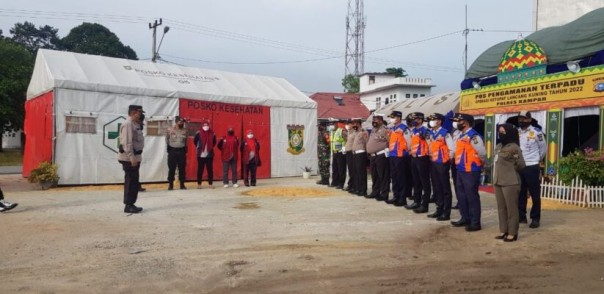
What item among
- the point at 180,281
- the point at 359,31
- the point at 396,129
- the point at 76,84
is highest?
the point at 359,31

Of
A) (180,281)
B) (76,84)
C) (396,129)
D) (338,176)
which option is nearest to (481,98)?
(338,176)

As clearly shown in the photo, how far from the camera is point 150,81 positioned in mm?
14453

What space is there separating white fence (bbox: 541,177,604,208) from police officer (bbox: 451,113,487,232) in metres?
4.27

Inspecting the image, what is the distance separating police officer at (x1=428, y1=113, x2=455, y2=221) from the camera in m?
7.88

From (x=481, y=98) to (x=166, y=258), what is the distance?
12247 millimetres

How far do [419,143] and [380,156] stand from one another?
1.62 metres

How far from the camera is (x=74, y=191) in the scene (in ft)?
38.9

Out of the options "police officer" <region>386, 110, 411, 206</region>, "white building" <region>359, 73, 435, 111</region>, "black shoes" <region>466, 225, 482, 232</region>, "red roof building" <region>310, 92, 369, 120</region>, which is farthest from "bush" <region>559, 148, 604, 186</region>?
"white building" <region>359, 73, 435, 111</region>

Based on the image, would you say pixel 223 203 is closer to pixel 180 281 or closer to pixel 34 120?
pixel 180 281

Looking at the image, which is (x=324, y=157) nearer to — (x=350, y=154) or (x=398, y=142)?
(x=350, y=154)

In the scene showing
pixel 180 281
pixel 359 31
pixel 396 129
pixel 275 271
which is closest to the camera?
pixel 180 281

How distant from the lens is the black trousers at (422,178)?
8594 millimetres

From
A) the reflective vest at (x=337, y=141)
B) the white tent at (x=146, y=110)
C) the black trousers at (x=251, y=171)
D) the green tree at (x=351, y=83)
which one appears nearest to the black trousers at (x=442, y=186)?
the reflective vest at (x=337, y=141)

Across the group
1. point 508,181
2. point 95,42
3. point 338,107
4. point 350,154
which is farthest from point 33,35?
point 508,181
